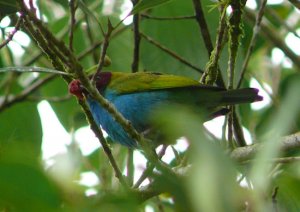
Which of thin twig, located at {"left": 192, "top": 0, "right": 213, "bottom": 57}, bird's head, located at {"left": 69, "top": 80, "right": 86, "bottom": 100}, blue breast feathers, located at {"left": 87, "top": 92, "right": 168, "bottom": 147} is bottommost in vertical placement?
bird's head, located at {"left": 69, "top": 80, "right": 86, "bottom": 100}

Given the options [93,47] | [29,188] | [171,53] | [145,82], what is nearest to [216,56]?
[171,53]

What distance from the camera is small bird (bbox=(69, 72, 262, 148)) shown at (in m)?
3.61

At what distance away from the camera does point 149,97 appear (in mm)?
4094

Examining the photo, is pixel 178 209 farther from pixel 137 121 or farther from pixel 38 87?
pixel 38 87

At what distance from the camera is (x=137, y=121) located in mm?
3975

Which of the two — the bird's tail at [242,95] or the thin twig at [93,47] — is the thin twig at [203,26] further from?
the thin twig at [93,47]

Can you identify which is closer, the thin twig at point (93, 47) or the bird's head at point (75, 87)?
the bird's head at point (75, 87)

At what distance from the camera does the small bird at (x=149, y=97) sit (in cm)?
361

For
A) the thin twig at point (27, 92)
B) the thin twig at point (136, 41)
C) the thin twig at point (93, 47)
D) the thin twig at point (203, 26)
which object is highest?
the thin twig at point (93, 47)

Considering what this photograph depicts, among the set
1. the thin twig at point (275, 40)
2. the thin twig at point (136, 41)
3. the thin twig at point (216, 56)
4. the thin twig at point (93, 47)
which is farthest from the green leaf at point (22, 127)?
the thin twig at point (275, 40)

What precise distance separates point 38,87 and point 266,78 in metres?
2.17

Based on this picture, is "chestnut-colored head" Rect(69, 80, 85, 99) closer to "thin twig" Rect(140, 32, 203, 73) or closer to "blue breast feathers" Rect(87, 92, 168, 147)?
"blue breast feathers" Rect(87, 92, 168, 147)

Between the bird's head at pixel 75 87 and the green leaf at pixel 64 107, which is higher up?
the green leaf at pixel 64 107

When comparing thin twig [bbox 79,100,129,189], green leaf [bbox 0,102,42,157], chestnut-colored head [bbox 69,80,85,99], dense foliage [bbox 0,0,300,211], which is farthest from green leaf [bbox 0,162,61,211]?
chestnut-colored head [bbox 69,80,85,99]
